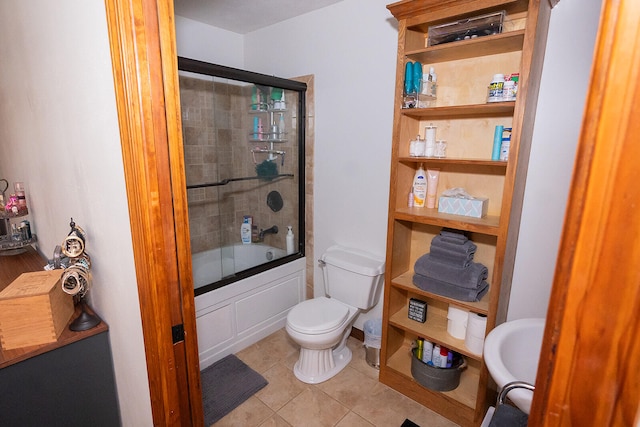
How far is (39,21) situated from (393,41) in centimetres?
178

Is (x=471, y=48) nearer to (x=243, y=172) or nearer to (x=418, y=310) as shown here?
(x=418, y=310)

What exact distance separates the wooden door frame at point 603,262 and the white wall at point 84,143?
1082 mm

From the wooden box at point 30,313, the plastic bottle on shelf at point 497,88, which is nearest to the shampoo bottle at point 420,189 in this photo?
the plastic bottle on shelf at point 497,88

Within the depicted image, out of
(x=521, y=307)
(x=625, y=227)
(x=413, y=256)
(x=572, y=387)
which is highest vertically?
(x=625, y=227)

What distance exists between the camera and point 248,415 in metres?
1.93

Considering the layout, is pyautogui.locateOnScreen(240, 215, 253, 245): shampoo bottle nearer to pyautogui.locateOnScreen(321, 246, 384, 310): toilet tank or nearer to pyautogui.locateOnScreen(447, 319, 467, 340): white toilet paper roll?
pyautogui.locateOnScreen(321, 246, 384, 310): toilet tank

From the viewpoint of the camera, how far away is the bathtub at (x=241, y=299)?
2.28m

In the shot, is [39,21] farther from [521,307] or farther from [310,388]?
[521,307]

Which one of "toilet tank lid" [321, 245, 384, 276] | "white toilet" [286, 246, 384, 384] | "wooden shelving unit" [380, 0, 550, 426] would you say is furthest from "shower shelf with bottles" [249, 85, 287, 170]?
"wooden shelving unit" [380, 0, 550, 426]

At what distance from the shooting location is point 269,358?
2.43 m

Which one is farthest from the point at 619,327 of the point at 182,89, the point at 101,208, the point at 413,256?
the point at 182,89

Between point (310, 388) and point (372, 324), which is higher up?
point (372, 324)

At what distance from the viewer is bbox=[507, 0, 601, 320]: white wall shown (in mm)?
1521

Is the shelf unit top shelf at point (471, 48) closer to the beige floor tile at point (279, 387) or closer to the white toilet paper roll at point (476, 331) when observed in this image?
the white toilet paper roll at point (476, 331)
